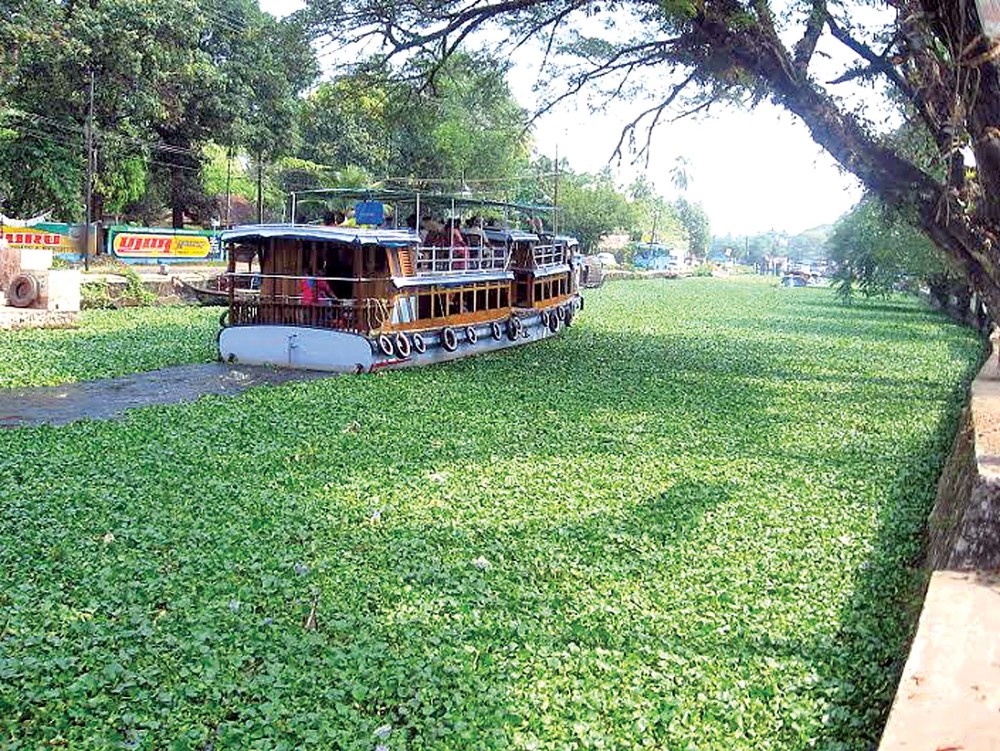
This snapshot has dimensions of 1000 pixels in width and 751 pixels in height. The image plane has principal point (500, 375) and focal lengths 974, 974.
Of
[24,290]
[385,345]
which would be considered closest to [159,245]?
[24,290]

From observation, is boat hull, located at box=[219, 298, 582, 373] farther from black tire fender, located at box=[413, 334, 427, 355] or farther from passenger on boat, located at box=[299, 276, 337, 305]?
passenger on boat, located at box=[299, 276, 337, 305]

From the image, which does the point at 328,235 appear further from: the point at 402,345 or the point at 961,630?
the point at 961,630

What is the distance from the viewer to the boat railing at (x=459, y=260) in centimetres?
1535

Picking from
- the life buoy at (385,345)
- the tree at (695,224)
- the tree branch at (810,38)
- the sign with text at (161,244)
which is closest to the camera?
the tree branch at (810,38)

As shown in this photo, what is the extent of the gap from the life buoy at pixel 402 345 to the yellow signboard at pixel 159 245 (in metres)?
16.1

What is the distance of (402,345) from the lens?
14422 millimetres

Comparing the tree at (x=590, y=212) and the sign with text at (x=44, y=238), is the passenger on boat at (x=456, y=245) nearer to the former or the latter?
the sign with text at (x=44, y=238)

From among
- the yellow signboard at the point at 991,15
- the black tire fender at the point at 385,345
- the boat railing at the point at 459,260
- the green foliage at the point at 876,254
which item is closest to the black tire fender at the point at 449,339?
the boat railing at the point at 459,260

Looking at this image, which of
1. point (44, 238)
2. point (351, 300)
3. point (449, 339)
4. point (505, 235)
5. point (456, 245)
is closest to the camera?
point (351, 300)

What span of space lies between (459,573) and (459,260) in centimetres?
1097

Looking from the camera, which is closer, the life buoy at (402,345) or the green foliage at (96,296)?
the life buoy at (402,345)

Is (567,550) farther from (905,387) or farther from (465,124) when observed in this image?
(465,124)

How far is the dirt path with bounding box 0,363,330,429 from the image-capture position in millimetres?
10461

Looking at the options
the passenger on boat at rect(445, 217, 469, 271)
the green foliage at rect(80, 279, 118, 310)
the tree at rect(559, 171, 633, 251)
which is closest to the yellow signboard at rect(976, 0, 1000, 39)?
the passenger on boat at rect(445, 217, 469, 271)
